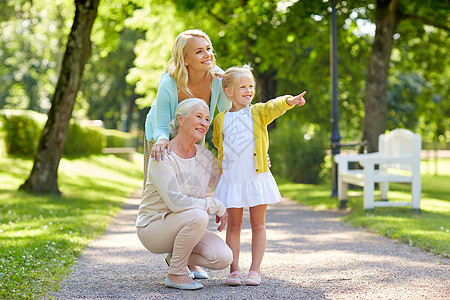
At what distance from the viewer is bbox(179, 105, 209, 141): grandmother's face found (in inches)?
174

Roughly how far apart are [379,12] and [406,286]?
38.5ft

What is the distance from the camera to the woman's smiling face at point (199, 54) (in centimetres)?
460

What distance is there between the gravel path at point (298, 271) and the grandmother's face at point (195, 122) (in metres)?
1.15

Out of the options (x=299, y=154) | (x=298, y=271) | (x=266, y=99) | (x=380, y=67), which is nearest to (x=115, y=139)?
(x=266, y=99)

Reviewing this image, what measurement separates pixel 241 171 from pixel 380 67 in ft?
36.9

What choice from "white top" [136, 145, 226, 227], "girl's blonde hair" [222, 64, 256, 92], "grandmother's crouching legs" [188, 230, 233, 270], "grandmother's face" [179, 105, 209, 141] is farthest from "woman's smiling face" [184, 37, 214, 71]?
"grandmother's crouching legs" [188, 230, 233, 270]

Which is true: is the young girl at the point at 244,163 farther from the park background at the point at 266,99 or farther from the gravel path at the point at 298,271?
the park background at the point at 266,99

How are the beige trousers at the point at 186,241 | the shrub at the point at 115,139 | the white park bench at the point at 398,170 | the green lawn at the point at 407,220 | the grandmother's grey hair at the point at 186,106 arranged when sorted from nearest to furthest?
the beige trousers at the point at 186,241 < the grandmother's grey hair at the point at 186,106 < the green lawn at the point at 407,220 < the white park bench at the point at 398,170 < the shrub at the point at 115,139

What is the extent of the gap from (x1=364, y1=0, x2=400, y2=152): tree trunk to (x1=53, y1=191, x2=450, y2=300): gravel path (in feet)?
23.4

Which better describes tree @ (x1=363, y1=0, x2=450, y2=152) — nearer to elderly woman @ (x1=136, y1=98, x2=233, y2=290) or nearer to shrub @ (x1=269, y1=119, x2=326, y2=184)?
shrub @ (x1=269, y1=119, x2=326, y2=184)

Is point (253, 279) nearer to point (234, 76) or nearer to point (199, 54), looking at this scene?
point (234, 76)

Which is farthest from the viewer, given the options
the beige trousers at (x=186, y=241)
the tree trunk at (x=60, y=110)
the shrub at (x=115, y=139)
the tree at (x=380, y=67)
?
the shrub at (x=115, y=139)

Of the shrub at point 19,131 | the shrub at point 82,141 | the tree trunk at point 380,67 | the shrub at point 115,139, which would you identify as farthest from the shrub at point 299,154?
the shrub at point 115,139

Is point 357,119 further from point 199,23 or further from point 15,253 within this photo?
point 15,253
